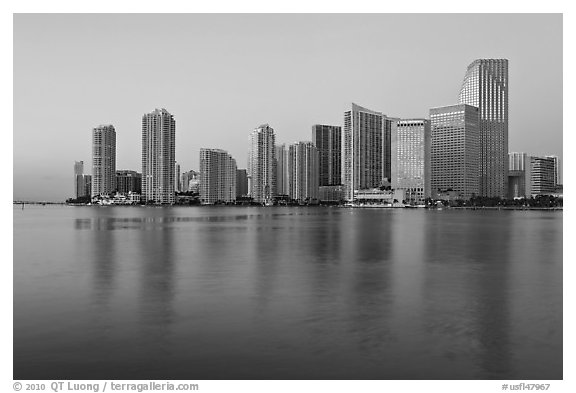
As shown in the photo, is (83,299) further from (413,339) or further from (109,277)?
(413,339)

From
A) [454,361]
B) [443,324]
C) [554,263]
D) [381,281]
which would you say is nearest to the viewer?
[454,361]

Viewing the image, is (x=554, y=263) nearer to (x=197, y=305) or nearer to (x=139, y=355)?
(x=197, y=305)

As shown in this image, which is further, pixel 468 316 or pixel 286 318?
pixel 468 316

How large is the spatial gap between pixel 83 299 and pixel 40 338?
479cm

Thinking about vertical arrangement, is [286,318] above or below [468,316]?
above

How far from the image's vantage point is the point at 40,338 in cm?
1278

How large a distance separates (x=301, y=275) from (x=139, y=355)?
12.3m

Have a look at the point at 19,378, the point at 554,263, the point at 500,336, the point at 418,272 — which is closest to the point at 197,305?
the point at 19,378

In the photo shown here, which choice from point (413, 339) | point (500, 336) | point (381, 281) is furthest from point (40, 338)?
point (381, 281)

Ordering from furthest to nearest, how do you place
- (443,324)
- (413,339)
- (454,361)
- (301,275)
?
(301,275) < (443,324) < (413,339) < (454,361)

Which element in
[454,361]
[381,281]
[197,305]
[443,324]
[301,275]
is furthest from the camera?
[301,275]

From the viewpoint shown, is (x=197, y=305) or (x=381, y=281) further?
(x=381, y=281)
